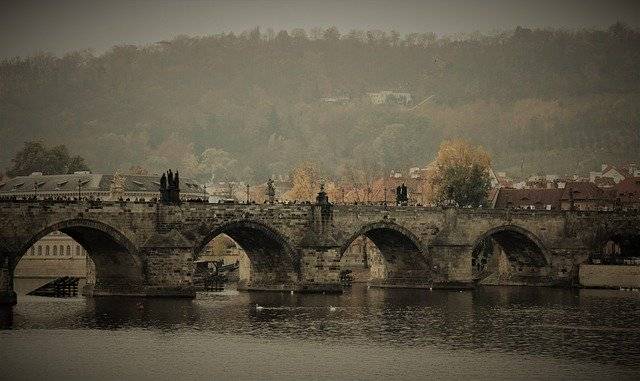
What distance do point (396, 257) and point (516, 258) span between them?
40.1 ft

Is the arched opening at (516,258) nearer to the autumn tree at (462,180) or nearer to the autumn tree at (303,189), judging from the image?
the autumn tree at (462,180)

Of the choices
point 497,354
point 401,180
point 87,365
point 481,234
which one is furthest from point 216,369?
point 401,180

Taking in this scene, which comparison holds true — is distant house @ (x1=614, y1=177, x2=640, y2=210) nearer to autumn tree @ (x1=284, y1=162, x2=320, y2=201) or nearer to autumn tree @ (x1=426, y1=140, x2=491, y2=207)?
autumn tree @ (x1=426, y1=140, x2=491, y2=207)

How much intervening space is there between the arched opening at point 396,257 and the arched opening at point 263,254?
4.42 meters

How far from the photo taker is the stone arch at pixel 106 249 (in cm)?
7756

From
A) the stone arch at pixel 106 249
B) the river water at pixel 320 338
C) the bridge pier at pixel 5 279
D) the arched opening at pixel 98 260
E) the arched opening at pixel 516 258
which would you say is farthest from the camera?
the arched opening at pixel 516 258

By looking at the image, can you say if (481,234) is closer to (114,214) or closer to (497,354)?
(114,214)

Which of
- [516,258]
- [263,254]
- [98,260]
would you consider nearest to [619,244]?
[516,258]

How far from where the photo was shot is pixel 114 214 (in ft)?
262

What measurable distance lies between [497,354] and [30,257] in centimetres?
8181

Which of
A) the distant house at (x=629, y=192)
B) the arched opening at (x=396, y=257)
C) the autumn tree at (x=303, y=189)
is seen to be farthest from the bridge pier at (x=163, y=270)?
the distant house at (x=629, y=192)

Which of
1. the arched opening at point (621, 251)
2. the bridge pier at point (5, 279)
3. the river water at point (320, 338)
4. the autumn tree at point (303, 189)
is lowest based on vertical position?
the river water at point (320, 338)

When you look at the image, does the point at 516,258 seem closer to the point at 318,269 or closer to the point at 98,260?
the point at 318,269

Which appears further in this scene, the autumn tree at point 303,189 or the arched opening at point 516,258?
the autumn tree at point 303,189
